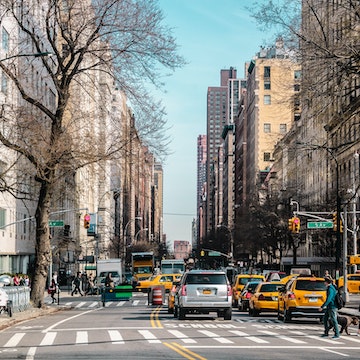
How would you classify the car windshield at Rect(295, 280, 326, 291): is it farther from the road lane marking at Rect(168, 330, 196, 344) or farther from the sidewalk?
the sidewalk

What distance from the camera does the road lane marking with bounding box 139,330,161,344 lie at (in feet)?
71.2

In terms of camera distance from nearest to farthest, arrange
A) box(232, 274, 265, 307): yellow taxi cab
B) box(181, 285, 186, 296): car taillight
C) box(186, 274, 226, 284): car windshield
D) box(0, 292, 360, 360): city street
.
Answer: box(0, 292, 360, 360): city street, box(181, 285, 186, 296): car taillight, box(186, 274, 226, 284): car windshield, box(232, 274, 265, 307): yellow taxi cab

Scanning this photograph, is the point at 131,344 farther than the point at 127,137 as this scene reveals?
No

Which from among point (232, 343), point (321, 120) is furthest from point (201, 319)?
point (232, 343)

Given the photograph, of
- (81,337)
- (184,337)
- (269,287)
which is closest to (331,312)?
(184,337)

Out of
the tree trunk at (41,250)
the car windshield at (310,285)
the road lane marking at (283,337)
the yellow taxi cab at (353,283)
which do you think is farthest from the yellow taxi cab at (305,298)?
the yellow taxi cab at (353,283)

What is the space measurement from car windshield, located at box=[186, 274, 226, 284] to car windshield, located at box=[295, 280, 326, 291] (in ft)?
9.25

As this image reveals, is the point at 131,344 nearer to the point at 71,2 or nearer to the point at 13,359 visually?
the point at 13,359

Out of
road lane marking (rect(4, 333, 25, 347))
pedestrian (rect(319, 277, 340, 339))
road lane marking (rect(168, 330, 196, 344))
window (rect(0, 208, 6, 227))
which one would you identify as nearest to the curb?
road lane marking (rect(4, 333, 25, 347))

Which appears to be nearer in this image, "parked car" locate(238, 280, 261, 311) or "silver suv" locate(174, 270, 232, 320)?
"silver suv" locate(174, 270, 232, 320)

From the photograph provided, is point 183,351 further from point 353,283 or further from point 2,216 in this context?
point 2,216

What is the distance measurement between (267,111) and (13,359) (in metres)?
155

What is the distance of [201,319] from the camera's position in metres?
33.2

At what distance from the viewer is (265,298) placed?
37000 millimetres
